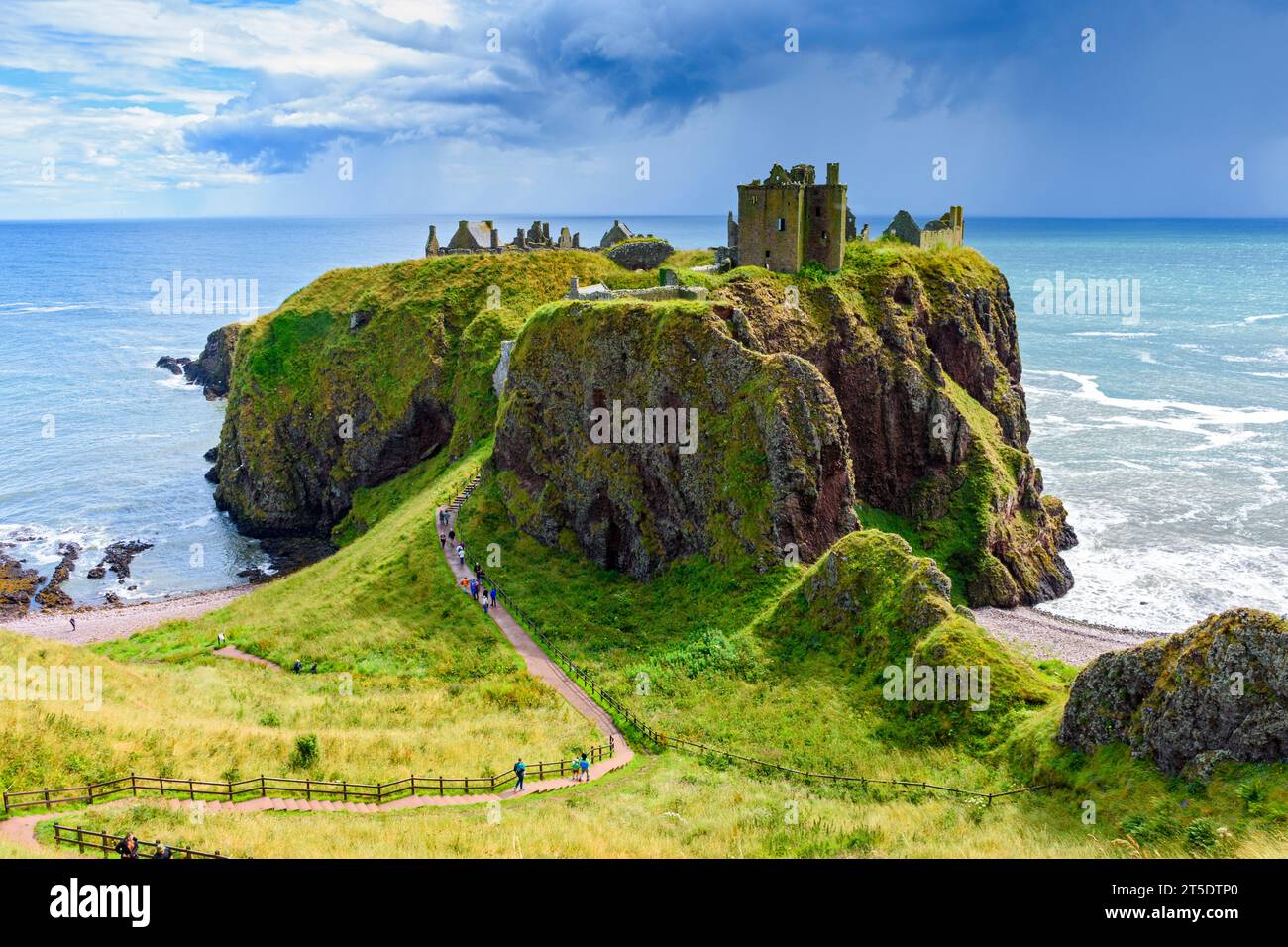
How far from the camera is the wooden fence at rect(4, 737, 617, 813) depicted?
25.9 metres

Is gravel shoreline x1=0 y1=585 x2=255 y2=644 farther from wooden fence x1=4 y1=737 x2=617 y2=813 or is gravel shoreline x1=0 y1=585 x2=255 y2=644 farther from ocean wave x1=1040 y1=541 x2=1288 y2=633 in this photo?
ocean wave x1=1040 y1=541 x2=1288 y2=633

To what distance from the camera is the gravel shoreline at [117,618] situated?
2411 inches

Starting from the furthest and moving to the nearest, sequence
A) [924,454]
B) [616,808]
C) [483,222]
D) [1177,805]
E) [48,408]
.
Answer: [48,408] → [483,222] → [924,454] → [616,808] → [1177,805]

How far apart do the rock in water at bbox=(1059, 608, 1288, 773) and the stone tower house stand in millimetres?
44500

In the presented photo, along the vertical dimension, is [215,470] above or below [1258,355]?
below

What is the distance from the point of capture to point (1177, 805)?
24.9 meters

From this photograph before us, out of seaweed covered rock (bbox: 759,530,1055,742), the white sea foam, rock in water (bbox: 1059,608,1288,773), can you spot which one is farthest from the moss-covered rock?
the white sea foam

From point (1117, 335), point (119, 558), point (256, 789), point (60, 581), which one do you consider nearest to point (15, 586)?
point (60, 581)

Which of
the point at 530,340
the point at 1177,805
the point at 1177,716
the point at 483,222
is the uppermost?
the point at 483,222

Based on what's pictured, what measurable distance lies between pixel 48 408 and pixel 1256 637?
145 metres

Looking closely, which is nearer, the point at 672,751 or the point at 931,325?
the point at 672,751
